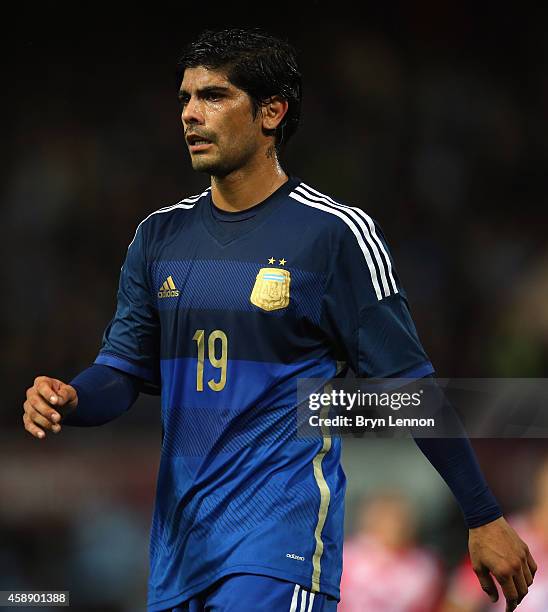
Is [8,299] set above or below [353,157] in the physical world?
below

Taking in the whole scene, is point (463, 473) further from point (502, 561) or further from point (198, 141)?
point (198, 141)

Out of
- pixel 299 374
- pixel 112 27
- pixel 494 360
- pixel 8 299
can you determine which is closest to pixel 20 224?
pixel 8 299

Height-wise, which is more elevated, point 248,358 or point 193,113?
point 193,113

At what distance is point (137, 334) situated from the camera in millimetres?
3172

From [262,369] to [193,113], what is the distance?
0.72m

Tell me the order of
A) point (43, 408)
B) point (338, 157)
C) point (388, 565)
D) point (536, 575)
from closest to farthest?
point (43, 408) < point (536, 575) < point (388, 565) < point (338, 157)

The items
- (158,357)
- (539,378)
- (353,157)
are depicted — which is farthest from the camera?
(353,157)

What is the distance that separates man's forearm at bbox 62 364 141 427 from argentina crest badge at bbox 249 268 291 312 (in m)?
0.47

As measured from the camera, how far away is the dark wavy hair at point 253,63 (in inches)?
123

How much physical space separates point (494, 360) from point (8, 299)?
2.68 meters

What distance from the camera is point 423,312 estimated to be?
6.27 meters

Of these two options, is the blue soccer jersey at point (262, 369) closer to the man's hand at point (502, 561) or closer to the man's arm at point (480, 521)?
the man's arm at point (480, 521)

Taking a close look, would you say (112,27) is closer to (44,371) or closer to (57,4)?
(57,4)

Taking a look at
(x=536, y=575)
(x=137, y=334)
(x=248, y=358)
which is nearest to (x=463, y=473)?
(x=248, y=358)
